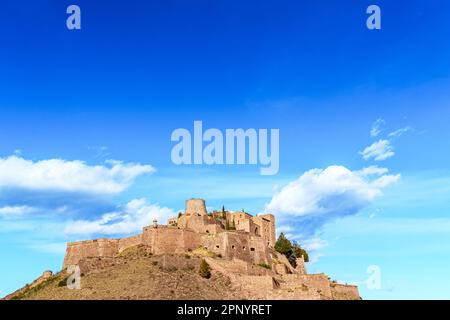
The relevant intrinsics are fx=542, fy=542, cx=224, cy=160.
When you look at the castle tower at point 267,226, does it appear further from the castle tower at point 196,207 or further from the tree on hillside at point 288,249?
the castle tower at point 196,207

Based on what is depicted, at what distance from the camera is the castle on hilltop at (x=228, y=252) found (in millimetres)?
63719

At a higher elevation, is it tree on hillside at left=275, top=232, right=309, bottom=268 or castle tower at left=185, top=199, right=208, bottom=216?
castle tower at left=185, top=199, right=208, bottom=216

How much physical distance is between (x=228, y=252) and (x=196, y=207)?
578 inches

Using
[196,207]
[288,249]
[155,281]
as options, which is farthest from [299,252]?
[155,281]

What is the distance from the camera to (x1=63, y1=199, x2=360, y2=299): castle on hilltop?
6372cm

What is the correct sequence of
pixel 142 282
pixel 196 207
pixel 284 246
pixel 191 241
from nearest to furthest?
pixel 142 282 → pixel 191 241 → pixel 196 207 → pixel 284 246

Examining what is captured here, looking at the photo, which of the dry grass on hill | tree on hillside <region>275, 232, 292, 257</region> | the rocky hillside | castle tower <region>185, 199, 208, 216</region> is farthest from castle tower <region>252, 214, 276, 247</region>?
the dry grass on hill

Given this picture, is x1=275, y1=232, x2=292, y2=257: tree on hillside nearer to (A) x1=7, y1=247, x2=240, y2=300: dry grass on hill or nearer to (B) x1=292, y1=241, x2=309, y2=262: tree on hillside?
(B) x1=292, y1=241, x2=309, y2=262: tree on hillside

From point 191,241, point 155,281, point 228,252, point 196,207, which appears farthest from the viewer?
point 196,207

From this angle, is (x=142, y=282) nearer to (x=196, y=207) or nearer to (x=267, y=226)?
(x=196, y=207)

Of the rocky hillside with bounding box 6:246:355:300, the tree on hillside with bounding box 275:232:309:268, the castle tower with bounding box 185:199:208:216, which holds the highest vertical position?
the castle tower with bounding box 185:199:208:216

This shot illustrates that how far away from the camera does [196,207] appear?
86188mm
